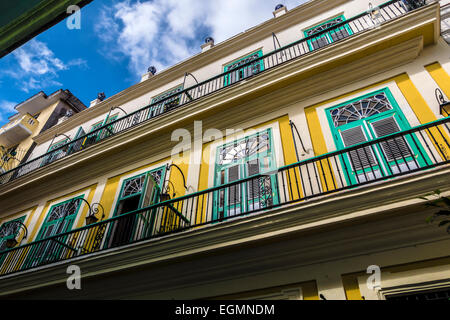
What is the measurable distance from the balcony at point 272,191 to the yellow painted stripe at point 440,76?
0.99 meters

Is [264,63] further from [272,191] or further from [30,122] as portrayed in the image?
[30,122]

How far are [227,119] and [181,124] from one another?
1377 mm

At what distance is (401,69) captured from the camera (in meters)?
6.17

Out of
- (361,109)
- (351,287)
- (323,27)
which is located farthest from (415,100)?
(323,27)

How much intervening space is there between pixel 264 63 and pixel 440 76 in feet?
15.2

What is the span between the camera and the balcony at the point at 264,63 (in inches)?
279

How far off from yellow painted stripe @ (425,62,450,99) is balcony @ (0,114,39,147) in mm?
17031

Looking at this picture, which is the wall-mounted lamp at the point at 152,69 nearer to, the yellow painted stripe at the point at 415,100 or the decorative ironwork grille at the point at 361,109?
Result: the decorative ironwork grille at the point at 361,109

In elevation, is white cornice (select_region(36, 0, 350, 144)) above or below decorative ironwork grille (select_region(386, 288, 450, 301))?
above

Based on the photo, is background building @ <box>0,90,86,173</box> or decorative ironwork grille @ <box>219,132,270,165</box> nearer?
decorative ironwork grille @ <box>219,132,270,165</box>

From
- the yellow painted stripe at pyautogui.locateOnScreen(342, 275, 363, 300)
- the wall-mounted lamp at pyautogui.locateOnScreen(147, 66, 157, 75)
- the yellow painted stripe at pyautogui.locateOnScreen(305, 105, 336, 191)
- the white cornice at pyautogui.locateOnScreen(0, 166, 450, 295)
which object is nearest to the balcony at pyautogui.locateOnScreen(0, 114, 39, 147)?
the wall-mounted lamp at pyautogui.locateOnScreen(147, 66, 157, 75)

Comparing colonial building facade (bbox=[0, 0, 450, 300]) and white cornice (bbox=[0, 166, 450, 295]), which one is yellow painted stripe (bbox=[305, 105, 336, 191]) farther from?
white cornice (bbox=[0, 166, 450, 295])

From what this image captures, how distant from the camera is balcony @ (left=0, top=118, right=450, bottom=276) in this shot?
4570 millimetres
